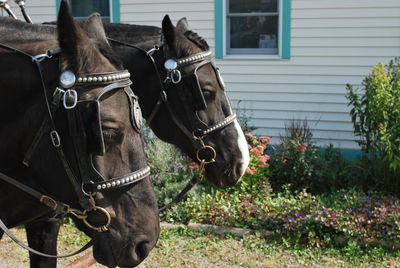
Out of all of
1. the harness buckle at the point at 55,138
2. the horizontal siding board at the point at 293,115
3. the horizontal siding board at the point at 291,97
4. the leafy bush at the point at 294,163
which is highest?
the harness buckle at the point at 55,138

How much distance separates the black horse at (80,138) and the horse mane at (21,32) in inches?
0.8

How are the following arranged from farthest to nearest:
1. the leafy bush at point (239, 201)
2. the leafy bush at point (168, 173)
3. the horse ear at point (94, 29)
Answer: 1. the leafy bush at point (168, 173)
2. the leafy bush at point (239, 201)
3. the horse ear at point (94, 29)

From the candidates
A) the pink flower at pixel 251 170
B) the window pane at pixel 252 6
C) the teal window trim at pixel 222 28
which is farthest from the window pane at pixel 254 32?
the pink flower at pixel 251 170

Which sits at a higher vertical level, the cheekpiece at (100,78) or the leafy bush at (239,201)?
the cheekpiece at (100,78)

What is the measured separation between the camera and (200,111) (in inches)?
125

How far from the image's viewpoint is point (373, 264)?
4.43 m

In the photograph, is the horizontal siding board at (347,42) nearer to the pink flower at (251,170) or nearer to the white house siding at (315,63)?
the white house siding at (315,63)

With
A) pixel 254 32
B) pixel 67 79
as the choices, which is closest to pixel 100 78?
pixel 67 79

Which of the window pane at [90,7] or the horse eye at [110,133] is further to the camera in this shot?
the window pane at [90,7]

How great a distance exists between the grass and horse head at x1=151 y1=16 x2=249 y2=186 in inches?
62.3

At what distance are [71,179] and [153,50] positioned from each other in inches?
57.2

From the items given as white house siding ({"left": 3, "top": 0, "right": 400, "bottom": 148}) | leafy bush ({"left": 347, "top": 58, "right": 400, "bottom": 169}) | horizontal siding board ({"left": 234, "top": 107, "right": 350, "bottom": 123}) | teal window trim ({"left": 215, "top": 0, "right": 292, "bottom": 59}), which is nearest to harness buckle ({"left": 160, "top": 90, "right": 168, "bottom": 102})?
leafy bush ({"left": 347, "top": 58, "right": 400, "bottom": 169})

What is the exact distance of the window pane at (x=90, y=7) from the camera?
8461mm

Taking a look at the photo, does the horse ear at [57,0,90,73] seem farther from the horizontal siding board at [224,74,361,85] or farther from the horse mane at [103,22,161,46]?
the horizontal siding board at [224,74,361,85]
